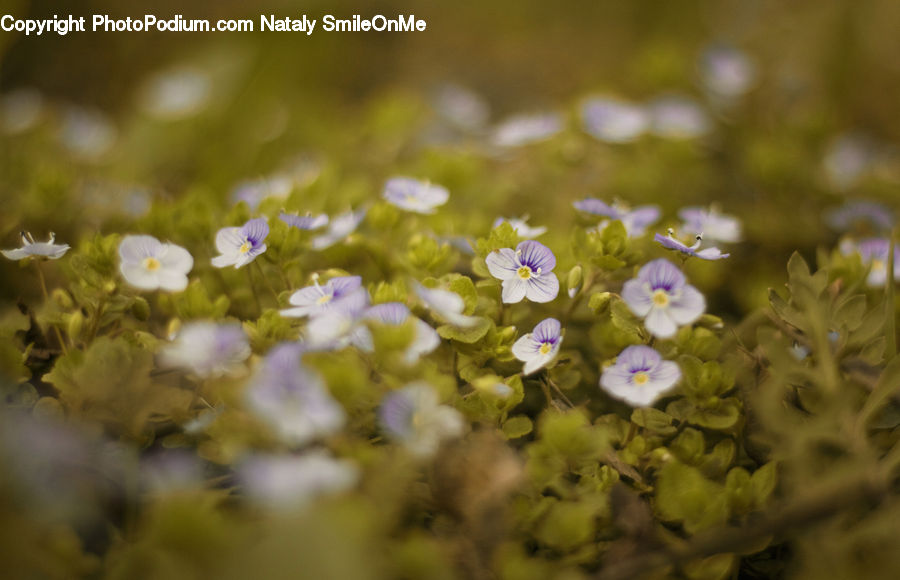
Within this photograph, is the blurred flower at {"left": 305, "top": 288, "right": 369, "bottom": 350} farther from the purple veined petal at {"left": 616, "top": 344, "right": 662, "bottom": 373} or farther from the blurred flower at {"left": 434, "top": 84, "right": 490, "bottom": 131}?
the blurred flower at {"left": 434, "top": 84, "right": 490, "bottom": 131}

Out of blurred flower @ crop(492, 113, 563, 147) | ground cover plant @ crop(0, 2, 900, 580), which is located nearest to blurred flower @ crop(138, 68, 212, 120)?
ground cover plant @ crop(0, 2, 900, 580)

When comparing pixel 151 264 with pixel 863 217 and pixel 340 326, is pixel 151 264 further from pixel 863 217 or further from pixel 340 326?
pixel 863 217

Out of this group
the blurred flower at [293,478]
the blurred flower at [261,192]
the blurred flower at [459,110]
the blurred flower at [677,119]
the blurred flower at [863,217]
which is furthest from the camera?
the blurred flower at [459,110]

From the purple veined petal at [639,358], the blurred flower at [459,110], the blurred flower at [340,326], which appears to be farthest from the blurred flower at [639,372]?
the blurred flower at [459,110]

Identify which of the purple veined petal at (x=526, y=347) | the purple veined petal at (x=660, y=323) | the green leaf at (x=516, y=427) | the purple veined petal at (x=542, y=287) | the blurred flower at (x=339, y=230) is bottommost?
the green leaf at (x=516, y=427)

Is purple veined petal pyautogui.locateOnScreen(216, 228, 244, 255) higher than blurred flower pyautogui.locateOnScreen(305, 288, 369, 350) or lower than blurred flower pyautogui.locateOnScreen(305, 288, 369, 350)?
lower

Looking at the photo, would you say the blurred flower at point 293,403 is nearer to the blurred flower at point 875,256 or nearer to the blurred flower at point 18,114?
the blurred flower at point 875,256

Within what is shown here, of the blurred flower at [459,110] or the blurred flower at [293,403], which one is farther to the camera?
the blurred flower at [459,110]

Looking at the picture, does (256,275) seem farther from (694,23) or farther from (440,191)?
(694,23)
